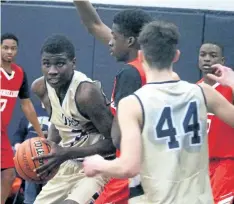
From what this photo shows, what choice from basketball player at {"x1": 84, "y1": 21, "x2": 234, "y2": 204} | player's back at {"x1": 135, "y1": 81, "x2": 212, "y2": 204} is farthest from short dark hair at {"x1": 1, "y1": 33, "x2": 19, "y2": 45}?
player's back at {"x1": 135, "y1": 81, "x2": 212, "y2": 204}

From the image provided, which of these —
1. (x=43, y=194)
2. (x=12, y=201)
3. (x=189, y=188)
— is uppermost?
(x=189, y=188)

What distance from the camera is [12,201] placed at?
372 inches

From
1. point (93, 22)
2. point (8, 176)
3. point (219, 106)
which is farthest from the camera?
point (8, 176)

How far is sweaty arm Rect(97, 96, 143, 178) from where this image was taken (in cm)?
455

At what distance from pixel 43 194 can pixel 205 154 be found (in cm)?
206

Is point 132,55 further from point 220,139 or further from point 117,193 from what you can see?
point 220,139

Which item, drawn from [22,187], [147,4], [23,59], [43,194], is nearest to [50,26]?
[23,59]

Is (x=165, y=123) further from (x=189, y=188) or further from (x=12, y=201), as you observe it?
(x=12, y=201)

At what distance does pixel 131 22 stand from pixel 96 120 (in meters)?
0.78

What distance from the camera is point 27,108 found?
937 centimetres

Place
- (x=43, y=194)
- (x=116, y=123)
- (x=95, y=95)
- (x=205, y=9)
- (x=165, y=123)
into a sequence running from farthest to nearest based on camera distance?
(x=205, y=9)
(x=43, y=194)
(x=95, y=95)
(x=116, y=123)
(x=165, y=123)

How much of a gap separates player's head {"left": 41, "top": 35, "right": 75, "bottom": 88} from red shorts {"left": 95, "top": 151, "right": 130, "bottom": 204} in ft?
2.98

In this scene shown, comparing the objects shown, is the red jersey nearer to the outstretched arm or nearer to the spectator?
the outstretched arm

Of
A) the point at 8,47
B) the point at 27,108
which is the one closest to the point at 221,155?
the point at 27,108
